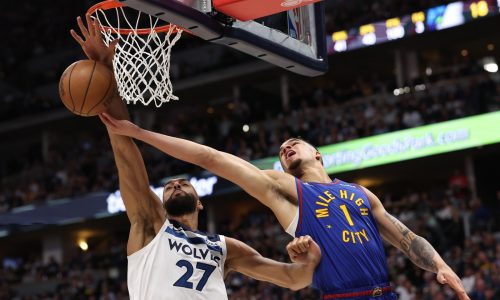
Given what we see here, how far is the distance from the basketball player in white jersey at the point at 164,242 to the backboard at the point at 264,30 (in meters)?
Result: 0.56

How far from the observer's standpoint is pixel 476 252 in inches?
543

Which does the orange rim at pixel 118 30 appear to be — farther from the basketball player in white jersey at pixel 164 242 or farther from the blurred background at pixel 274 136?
the blurred background at pixel 274 136

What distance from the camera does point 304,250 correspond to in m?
4.20

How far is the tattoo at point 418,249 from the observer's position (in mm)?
4664

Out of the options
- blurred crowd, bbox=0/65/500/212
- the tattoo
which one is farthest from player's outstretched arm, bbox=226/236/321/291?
blurred crowd, bbox=0/65/500/212

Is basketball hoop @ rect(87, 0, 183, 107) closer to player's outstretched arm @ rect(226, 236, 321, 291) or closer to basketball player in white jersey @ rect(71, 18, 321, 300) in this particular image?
basketball player in white jersey @ rect(71, 18, 321, 300)

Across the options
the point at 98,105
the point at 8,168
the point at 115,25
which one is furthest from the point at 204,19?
the point at 8,168

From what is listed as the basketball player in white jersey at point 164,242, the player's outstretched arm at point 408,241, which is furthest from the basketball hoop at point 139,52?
the player's outstretched arm at point 408,241

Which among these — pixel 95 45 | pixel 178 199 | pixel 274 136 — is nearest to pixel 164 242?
pixel 178 199

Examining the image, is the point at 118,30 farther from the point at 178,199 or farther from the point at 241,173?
the point at 241,173

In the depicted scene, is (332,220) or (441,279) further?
(332,220)

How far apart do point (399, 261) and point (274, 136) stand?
6133 millimetres

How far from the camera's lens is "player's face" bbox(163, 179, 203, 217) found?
493 cm

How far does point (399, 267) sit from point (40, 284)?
10521 millimetres
